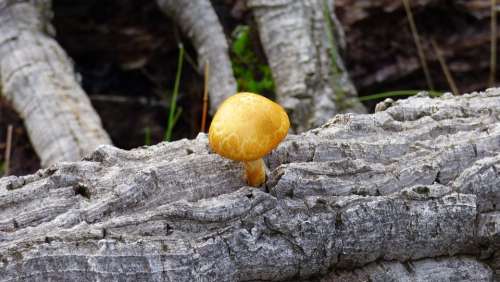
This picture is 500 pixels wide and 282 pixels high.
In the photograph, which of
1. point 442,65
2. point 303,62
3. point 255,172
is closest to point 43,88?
point 303,62

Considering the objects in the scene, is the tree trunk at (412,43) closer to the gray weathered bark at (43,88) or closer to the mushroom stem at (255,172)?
the gray weathered bark at (43,88)

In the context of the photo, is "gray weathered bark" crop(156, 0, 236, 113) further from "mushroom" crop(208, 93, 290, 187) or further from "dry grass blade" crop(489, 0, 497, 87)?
"mushroom" crop(208, 93, 290, 187)

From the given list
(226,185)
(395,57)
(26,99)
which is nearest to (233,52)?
(395,57)

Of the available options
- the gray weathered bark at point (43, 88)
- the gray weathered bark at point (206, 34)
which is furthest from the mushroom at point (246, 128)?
the gray weathered bark at point (206, 34)

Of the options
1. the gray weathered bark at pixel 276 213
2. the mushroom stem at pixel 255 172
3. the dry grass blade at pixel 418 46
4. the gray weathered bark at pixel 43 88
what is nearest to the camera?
the gray weathered bark at pixel 276 213

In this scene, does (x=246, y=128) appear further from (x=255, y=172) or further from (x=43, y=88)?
(x=43, y=88)
